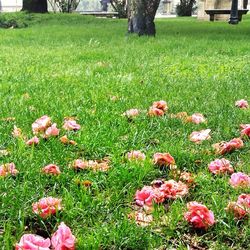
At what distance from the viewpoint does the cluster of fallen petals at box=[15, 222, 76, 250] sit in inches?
77.5

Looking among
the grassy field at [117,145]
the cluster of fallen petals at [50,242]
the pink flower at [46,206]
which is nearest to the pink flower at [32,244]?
the cluster of fallen petals at [50,242]

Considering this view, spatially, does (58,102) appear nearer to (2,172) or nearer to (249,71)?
(2,172)

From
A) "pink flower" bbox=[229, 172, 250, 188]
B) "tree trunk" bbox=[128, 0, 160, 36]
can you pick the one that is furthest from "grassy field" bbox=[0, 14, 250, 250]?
"tree trunk" bbox=[128, 0, 160, 36]

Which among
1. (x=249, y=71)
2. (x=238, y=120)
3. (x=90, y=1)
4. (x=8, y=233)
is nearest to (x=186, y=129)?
(x=238, y=120)

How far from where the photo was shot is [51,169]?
2.83m

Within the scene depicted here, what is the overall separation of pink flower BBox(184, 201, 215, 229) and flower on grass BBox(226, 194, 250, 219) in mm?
146

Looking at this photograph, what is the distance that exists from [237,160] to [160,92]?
222 centimetres

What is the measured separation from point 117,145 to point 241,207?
3.99 feet

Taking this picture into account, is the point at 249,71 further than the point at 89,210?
Yes

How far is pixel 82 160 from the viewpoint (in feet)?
10.2

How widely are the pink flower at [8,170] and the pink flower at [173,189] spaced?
2.76ft

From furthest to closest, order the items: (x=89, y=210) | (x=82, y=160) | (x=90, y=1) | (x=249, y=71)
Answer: (x=90, y=1) < (x=249, y=71) < (x=82, y=160) < (x=89, y=210)

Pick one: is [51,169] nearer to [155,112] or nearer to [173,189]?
[173,189]

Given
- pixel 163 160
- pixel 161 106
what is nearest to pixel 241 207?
pixel 163 160
